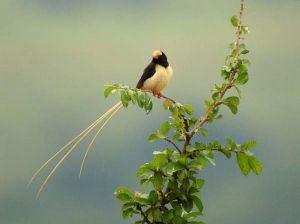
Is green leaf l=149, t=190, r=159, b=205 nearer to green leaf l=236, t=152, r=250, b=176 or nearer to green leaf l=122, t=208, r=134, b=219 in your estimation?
green leaf l=122, t=208, r=134, b=219

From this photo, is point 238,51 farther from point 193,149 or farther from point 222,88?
point 193,149

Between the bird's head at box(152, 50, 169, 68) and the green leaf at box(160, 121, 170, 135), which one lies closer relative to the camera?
the green leaf at box(160, 121, 170, 135)

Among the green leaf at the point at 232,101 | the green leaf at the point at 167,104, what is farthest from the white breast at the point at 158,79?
the green leaf at the point at 232,101

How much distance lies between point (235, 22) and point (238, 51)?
8 centimetres

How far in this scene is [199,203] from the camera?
3.51 feet

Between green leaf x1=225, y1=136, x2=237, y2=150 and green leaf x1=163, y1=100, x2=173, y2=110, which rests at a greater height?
green leaf x1=163, y1=100, x2=173, y2=110

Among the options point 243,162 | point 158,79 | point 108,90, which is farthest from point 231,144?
point 158,79

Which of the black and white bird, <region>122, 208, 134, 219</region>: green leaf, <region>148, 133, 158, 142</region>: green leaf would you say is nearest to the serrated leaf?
<region>148, 133, 158, 142</region>: green leaf

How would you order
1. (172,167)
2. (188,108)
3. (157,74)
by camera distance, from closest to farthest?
(172,167), (188,108), (157,74)

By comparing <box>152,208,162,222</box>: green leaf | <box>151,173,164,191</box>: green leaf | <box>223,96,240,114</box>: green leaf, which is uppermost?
<box>223,96,240,114</box>: green leaf

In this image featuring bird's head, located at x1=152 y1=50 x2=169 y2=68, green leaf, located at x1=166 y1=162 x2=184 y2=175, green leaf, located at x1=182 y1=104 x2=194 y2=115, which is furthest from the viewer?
bird's head, located at x1=152 y1=50 x2=169 y2=68

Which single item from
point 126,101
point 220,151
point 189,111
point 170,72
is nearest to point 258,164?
point 220,151

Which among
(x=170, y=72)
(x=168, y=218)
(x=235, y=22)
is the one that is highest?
(x=170, y=72)

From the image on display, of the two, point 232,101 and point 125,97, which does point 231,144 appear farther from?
point 125,97
